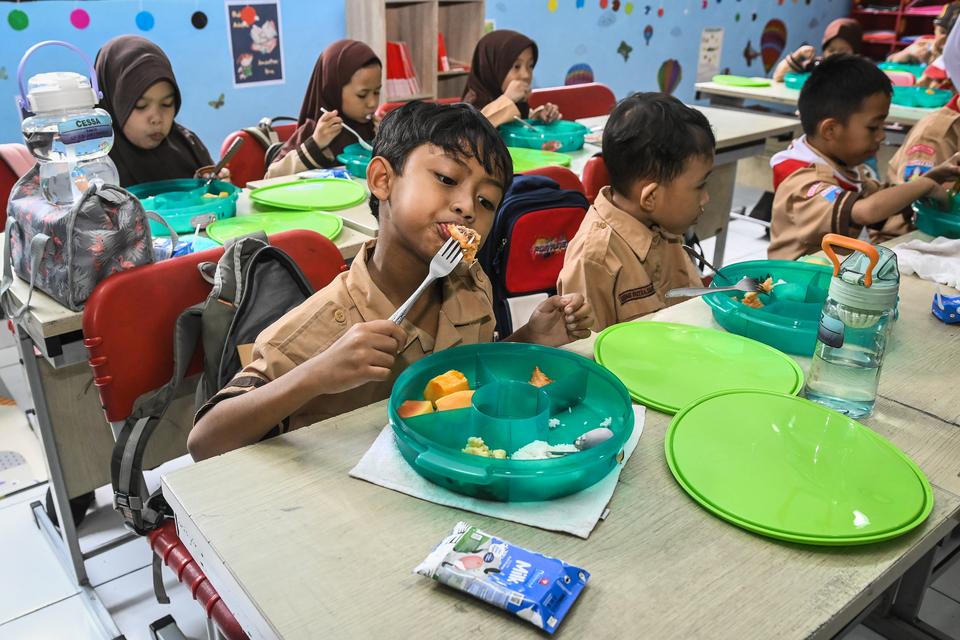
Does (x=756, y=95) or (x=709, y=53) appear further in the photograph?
(x=709, y=53)

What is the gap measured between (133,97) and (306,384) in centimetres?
195

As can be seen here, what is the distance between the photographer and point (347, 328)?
1162 millimetres

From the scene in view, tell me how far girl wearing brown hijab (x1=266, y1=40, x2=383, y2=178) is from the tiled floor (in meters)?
1.25

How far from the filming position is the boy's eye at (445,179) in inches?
46.0

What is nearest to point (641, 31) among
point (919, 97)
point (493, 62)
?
point (919, 97)

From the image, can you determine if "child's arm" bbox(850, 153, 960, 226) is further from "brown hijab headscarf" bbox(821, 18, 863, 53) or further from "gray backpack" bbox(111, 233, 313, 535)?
"brown hijab headscarf" bbox(821, 18, 863, 53)

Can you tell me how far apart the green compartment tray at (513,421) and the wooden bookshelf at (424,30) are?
3.57 m

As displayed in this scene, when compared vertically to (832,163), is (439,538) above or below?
below

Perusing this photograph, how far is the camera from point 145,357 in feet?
4.77

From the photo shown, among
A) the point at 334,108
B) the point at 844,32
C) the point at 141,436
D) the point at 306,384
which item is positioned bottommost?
the point at 141,436

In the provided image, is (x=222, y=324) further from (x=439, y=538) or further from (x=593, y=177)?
(x=593, y=177)

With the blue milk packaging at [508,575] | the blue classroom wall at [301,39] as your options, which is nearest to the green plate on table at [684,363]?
the blue milk packaging at [508,575]

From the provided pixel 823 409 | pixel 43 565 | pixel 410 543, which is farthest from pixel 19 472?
pixel 823 409

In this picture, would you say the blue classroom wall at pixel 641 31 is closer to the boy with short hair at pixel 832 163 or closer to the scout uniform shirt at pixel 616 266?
the boy with short hair at pixel 832 163
